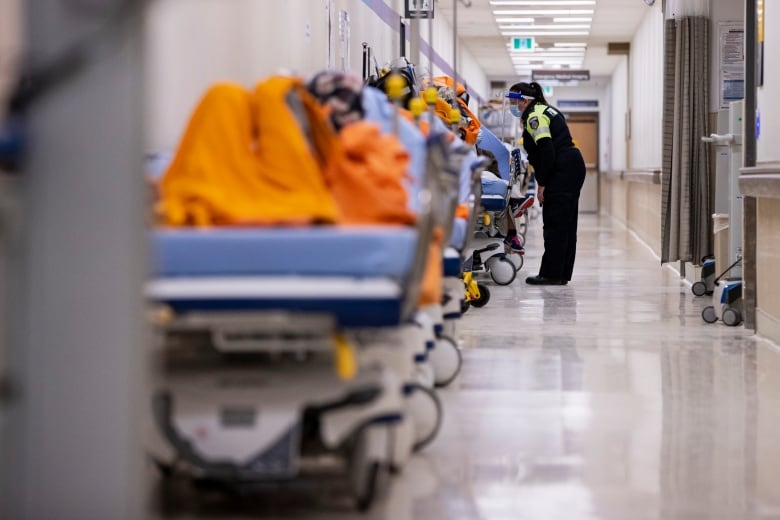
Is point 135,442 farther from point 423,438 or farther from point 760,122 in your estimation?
point 760,122

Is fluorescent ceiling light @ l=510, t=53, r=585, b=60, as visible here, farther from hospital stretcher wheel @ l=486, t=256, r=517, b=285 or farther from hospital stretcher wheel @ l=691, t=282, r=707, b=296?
hospital stretcher wheel @ l=691, t=282, r=707, b=296

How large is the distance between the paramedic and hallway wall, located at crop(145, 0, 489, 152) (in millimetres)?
1615

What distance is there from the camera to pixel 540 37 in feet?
61.1

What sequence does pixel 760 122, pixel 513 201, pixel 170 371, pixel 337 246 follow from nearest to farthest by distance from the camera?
pixel 337 246, pixel 170 371, pixel 760 122, pixel 513 201

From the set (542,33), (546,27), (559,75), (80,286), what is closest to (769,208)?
(80,286)

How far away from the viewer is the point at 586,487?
10.6 feet

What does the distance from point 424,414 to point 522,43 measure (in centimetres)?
1603

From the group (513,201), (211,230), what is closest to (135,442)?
(211,230)

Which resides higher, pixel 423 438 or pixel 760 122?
pixel 760 122

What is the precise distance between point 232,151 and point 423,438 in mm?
1084

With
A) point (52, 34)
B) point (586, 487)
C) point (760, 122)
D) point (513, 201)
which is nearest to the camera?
point (52, 34)

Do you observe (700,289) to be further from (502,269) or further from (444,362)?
(444,362)

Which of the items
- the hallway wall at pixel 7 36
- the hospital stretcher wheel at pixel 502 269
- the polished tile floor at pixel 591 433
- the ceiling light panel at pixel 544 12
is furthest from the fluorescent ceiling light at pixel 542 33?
the hallway wall at pixel 7 36

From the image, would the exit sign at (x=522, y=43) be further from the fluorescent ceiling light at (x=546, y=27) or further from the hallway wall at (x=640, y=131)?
the hallway wall at (x=640, y=131)
